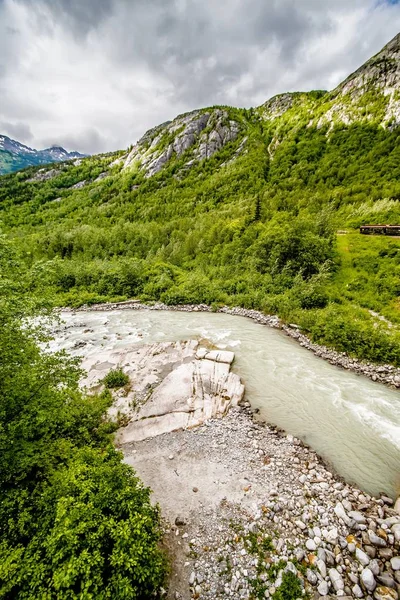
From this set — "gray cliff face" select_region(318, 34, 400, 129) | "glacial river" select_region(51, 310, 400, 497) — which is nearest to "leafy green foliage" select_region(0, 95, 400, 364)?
"gray cliff face" select_region(318, 34, 400, 129)

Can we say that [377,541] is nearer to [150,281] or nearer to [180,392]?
[180,392]

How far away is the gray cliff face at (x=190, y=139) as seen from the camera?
394ft

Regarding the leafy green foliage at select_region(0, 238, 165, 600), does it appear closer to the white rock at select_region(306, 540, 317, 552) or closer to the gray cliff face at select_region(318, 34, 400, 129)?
the white rock at select_region(306, 540, 317, 552)

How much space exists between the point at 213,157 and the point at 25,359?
128 m

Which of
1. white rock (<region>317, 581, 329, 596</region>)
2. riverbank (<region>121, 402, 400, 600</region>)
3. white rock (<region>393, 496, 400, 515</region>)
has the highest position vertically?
white rock (<region>317, 581, 329, 596</region>)

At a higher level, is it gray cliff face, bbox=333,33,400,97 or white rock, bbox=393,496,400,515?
gray cliff face, bbox=333,33,400,97

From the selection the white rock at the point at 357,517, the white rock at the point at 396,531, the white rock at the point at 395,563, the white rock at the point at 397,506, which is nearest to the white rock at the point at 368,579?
the white rock at the point at 395,563

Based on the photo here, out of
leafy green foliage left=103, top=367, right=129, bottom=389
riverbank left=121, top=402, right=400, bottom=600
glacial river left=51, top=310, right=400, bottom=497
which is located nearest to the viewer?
riverbank left=121, top=402, right=400, bottom=600

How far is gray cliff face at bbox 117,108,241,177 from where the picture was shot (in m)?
120

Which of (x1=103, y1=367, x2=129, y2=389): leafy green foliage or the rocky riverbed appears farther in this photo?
(x1=103, y1=367, x2=129, y2=389): leafy green foliage

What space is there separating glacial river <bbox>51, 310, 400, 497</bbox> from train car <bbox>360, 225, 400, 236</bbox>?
27.5m

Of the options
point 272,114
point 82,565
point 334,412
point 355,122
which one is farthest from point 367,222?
point 272,114

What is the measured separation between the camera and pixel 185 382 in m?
14.1

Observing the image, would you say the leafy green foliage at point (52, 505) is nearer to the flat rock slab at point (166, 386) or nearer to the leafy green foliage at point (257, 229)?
the leafy green foliage at point (257, 229)
